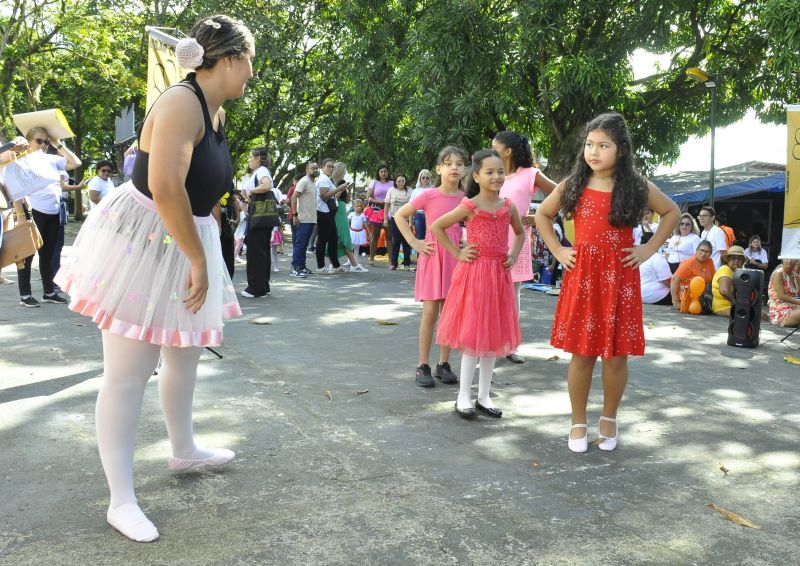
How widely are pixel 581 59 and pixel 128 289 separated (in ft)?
45.3

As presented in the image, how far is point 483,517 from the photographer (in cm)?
338

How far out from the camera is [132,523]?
3.10 meters

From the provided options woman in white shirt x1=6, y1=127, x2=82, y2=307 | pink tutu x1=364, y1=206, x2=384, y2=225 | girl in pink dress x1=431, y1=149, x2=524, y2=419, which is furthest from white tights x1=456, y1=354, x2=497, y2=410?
pink tutu x1=364, y1=206, x2=384, y2=225

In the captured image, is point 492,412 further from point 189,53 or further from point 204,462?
point 189,53

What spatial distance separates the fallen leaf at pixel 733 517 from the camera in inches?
133

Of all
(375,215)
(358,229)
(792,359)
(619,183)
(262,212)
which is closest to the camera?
(619,183)

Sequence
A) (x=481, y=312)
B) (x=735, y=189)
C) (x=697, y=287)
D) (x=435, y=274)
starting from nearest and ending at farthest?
1. (x=481, y=312)
2. (x=435, y=274)
3. (x=697, y=287)
4. (x=735, y=189)

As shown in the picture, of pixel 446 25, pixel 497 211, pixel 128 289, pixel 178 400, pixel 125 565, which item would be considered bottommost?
pixel 125 565

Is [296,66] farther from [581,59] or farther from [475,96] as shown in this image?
[581,59]

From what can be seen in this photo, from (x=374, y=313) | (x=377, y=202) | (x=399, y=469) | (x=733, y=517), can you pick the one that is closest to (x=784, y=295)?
(x=374, y=313)

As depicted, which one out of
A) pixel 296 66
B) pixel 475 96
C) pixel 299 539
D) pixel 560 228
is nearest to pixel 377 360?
pixel 299 539

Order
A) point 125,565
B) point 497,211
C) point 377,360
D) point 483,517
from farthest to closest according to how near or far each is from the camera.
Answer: point 377,360 < point 497,211 < point 483,517 < point 125,565

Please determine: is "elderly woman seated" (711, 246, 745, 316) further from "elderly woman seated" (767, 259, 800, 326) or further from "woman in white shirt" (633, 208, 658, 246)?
"woman in white shirt" (633, 208, 658, 246)

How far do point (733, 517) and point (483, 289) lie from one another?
2106 mm
